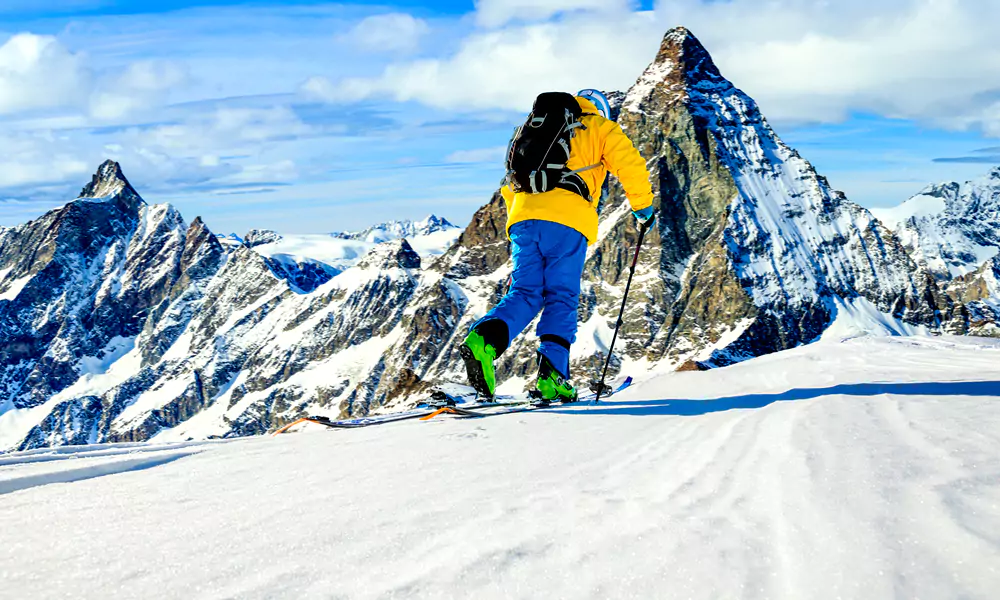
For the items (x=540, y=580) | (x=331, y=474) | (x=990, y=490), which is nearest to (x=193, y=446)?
(x=331, y=474)

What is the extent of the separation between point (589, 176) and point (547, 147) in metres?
0.63

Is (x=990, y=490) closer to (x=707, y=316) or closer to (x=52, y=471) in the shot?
(x=52, y=471)

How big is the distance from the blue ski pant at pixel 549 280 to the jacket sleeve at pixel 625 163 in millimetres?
739

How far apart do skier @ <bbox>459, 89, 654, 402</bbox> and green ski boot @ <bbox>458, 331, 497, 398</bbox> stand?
0.32 ft

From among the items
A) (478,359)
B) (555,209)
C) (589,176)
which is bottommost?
(478,359)

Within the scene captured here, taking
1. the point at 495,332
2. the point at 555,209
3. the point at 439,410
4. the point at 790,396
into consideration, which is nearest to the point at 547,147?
the point at 555,209

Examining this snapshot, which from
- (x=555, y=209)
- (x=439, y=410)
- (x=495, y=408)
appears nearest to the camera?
(x=439, y=410)

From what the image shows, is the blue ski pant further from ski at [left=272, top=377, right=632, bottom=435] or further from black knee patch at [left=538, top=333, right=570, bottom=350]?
ski at [left=272, top=377, right=632, bottom=435]

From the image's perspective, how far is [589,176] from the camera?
296 inches

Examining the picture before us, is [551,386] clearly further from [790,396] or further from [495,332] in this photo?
[790,396]

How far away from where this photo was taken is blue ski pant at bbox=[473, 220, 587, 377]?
7309 millimetres

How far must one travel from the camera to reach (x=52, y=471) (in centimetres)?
355

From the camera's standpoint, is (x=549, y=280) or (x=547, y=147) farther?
(x=549, y=280)

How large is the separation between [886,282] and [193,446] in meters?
214
